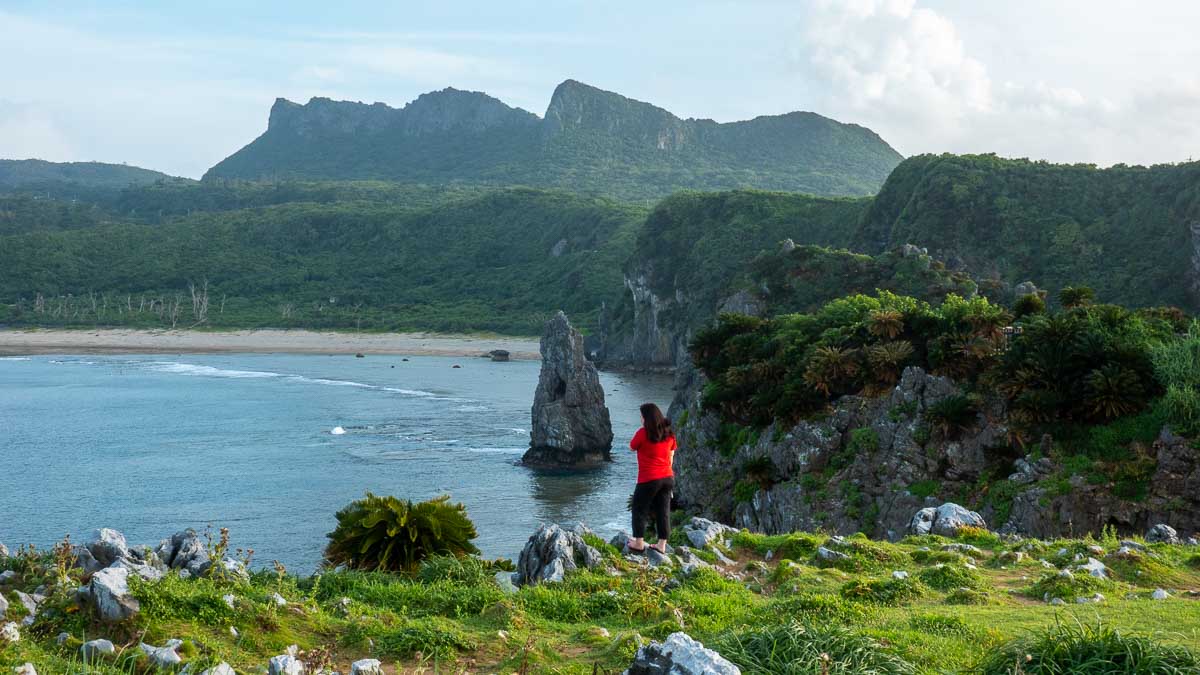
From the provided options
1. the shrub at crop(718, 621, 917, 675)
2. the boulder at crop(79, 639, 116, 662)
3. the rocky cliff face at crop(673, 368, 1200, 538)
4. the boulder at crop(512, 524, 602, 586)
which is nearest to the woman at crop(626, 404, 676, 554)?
the boulder at crop(512, 524, 602, 586)

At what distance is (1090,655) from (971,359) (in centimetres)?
1850

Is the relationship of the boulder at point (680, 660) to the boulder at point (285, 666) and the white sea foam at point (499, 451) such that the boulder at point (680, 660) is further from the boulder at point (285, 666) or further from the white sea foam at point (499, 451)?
the white sea foam at point (499, 451)

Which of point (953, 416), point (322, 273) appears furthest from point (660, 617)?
point (322, 273)

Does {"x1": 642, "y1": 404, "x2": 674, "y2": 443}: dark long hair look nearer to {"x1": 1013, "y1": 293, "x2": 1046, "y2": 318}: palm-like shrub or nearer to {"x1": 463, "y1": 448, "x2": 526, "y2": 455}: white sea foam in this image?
{"x1": 1013, "y1": 293, "x2": 1046, "y2": 318}: palm-like shrub

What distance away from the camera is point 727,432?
3072cm

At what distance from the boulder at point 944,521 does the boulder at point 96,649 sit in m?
12.3

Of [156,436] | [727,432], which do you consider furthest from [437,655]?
[156,436]

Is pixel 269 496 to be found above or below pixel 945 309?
below

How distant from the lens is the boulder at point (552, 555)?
40.0 feet

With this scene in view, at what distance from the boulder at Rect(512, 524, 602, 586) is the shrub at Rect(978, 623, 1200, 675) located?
18.9 ft

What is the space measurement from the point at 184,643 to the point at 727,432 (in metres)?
24.0

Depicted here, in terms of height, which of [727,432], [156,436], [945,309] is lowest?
[156,436]

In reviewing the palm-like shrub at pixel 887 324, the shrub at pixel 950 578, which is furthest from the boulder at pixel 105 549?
the palm-like shrub at pixel 887 324

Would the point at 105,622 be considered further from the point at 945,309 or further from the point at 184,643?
the point at 945,309
